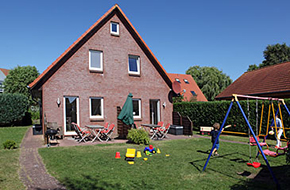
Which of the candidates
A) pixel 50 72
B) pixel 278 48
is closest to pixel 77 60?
pixel 50 72

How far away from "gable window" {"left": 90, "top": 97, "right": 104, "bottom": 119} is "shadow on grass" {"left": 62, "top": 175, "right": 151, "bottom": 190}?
963 centimetres

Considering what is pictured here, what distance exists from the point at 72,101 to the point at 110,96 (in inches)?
104

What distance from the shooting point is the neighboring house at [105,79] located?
14406mm

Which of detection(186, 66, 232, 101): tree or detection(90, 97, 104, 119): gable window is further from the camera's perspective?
detection(186, 66, 232, 101): tree

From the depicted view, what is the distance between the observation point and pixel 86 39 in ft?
51.1

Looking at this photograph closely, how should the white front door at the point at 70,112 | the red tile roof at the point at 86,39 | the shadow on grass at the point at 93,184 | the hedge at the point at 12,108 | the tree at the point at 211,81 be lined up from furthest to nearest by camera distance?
the tree at the point at 211,81
the hedge at the point at 12,108
the white front door at the point at 70,112
the red tile roof at the point at 86,39
the shadow on grass at the point at 93,184

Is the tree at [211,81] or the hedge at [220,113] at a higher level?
the tree at [211,81]

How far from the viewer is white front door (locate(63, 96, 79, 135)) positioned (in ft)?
47.8

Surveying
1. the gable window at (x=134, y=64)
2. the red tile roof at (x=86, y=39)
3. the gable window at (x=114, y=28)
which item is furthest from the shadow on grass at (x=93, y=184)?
the gable window at (x=114, y=28)

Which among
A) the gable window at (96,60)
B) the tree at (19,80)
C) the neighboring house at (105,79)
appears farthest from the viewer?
the tree at (19,80)

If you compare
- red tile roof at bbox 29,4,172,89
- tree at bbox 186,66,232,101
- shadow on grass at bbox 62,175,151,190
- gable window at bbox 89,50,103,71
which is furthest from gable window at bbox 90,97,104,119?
tree at bbox 186,66,232,101

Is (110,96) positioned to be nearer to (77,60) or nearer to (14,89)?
(77,60)

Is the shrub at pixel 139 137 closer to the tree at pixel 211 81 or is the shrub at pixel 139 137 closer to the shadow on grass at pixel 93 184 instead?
the shadow on grass at pixel 93 184

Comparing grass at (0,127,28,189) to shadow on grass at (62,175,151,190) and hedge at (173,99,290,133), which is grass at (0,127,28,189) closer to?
shadow on grass at (62,175,151,190)
